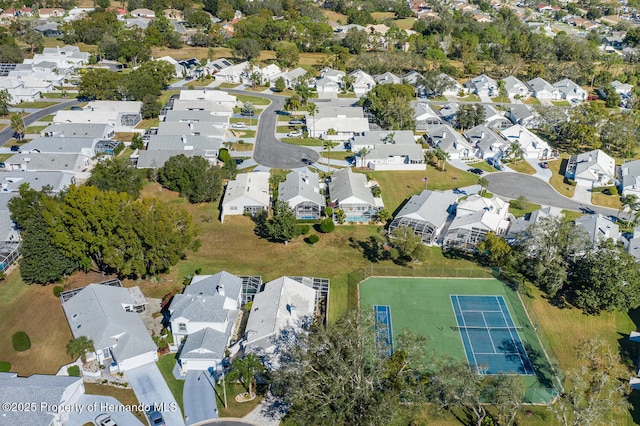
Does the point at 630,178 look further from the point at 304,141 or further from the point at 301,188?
the point at 304,141

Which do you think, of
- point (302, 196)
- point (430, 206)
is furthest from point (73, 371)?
point (430, 206)

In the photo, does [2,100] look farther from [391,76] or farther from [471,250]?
[471,250]

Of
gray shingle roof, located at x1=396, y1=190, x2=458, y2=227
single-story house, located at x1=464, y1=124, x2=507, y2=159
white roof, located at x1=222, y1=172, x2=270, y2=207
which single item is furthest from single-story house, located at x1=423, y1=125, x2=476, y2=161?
white roof, located at x1=222, y1=172, x2=270, y2=207

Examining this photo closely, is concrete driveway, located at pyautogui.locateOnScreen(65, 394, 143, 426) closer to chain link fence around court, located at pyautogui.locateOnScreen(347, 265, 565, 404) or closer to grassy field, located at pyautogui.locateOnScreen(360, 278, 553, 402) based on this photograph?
chain link fence around court, located at pyautogui.locateOnScreen(347, 265, 565, 404)

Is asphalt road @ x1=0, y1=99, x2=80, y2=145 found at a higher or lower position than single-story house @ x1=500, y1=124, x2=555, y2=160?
higher

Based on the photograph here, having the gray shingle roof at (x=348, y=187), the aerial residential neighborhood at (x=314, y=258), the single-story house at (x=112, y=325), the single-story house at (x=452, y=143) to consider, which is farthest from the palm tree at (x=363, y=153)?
the single-story house at (x=112, y=325)

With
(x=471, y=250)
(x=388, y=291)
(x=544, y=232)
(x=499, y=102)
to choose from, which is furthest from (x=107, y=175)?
(x=499, y=102)
